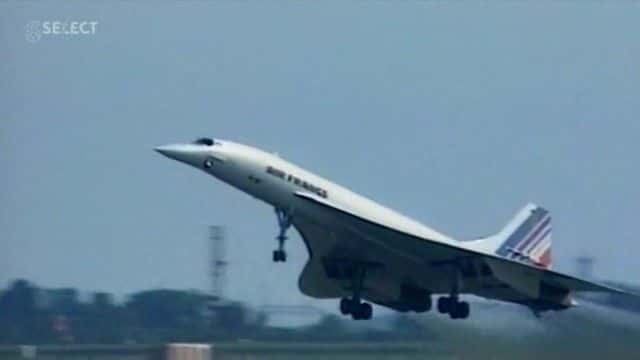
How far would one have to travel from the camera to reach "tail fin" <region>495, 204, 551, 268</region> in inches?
956

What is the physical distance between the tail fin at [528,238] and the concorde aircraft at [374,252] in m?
0.02

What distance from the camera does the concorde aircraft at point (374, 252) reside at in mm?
20531

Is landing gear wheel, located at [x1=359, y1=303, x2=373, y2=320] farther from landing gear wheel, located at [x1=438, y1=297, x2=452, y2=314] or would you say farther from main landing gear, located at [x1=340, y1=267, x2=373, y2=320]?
landing gear wheel, located at [x1=438, y1=297, x2=452, y2=314]

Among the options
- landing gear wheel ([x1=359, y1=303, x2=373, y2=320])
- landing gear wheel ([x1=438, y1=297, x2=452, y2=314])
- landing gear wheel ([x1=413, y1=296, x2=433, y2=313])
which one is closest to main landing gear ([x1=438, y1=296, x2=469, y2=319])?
landing gear wheel ([x1=438, y1=297, x2=452, y2=314])

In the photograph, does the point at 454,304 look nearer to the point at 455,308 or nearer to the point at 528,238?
the point at 455,308

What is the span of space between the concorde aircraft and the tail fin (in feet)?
0.07

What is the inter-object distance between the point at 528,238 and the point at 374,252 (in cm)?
311

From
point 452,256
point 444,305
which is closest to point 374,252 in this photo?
point 452,256

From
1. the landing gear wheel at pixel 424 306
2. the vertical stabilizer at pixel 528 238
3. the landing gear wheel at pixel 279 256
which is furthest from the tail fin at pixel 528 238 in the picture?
the landing gear wheel at pixel 279 256

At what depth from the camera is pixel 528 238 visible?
965 inches

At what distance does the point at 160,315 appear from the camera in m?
20.7

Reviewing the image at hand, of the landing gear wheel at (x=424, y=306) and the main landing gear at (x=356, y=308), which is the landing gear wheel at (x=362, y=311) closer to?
the main landing gear at (x=356, y=308)

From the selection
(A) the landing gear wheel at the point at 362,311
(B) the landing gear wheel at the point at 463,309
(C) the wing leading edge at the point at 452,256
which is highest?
(C) the wing leading edge at the point at 452,256

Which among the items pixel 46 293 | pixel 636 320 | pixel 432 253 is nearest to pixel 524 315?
pixel 636 320
